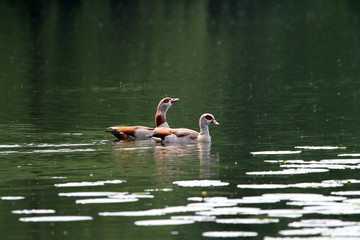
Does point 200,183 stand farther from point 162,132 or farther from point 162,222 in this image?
point 162,132

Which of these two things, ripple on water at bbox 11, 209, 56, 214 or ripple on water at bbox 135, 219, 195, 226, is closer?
ripple on water at bbox 135, 219, 195, 226

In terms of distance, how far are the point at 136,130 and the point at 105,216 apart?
33.5 feet

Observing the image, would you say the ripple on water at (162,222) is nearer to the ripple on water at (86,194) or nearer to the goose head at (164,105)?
the ripple on water at (86,194)

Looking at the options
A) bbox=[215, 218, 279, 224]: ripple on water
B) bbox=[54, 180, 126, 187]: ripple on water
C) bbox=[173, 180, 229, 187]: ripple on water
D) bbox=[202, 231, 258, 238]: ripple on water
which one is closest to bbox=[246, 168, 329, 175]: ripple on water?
bbox=[173, 180, 229, 187]: ripple on water

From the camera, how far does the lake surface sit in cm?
1498

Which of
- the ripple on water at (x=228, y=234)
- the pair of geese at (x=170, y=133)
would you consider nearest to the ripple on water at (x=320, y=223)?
the ripple on water at (x=228, y=234)

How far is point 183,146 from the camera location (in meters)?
24.3

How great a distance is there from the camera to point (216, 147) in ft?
78.3

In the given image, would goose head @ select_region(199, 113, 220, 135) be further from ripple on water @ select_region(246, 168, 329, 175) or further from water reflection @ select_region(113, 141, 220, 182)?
ripple on water @ select_region(246, 168, 329, 175)

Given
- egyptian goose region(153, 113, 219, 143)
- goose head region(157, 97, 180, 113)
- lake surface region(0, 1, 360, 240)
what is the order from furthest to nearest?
goose head region(157, 97, 180, 113)
egyptian goose region(153, 113, 219, 143)
lake surface region(0, 1, 360, 240)

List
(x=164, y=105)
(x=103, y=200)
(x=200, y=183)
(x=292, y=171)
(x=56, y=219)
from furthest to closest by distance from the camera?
(x=164, y=105) < (x=292, y=171) < (x=200, y=183) < (x=103, y=200) < (x=56, y=219)

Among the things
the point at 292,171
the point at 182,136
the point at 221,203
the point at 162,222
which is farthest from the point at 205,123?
the point at 162,222

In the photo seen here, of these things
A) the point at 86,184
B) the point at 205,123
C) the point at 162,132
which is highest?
the point at 205,123

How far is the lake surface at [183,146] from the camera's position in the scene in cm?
1498
